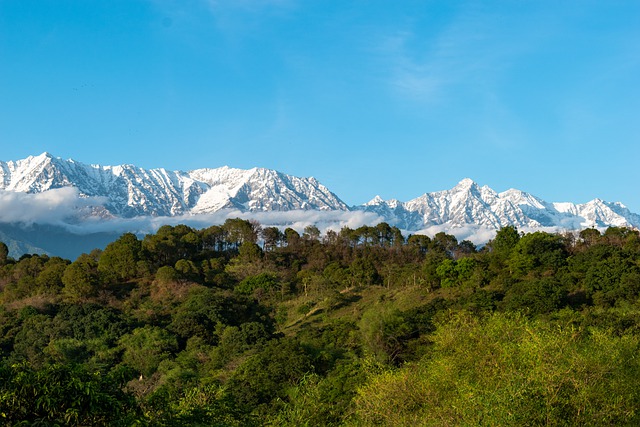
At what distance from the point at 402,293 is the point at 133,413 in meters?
56.8

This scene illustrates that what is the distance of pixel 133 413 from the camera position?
12547 mm

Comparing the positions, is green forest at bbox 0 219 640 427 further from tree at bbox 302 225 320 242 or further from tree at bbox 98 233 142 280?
tree at bbox 302 225 320 242

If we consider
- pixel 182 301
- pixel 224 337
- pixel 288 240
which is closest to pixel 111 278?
pixel 182 301

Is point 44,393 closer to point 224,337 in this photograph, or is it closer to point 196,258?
point 224,337

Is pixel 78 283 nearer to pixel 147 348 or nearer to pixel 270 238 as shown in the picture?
pixel 147 348

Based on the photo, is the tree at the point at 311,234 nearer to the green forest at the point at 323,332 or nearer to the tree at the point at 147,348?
the green forest at the point at 323,332

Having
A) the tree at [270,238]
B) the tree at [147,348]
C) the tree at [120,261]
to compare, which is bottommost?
the tree at [147,348]

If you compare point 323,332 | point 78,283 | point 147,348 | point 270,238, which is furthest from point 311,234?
point 147,348

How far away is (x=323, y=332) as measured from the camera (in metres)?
54.3

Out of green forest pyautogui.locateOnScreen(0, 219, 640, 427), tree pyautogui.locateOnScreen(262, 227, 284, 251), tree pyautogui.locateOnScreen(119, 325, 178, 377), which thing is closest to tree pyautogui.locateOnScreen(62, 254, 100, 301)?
green forest pyautogui.locateOnScreen(0, 219, 640, 427)

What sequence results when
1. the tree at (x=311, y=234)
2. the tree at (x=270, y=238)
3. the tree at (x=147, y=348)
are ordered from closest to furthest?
the tree at (x=147, y=348)
the tree at (x=270, y=238)
the tree at (x=311, y=234)

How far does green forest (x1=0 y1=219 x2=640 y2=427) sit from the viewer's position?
15859mm

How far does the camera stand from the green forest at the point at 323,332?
52.0 feet

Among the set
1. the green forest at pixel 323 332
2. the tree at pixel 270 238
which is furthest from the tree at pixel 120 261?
the tree at pixel 270 238
